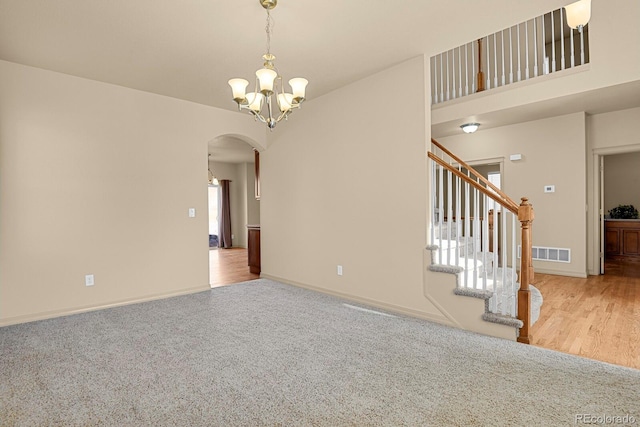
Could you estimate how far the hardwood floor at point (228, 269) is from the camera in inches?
221

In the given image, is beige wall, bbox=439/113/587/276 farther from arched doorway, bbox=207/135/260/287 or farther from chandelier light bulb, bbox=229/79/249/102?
arched doorway, bbox=207/135/260/287

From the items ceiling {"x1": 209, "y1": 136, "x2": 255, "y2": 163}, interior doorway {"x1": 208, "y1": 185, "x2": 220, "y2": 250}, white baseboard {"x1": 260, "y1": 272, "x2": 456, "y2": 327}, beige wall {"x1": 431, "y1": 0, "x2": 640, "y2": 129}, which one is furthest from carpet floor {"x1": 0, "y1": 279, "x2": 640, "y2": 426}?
interior doorway {"x1": 208, "y1": 185, "x2": 220, "y2": 250}

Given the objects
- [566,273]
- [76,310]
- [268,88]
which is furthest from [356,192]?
[566,273]

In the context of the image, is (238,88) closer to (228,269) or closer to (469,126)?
(469,126)

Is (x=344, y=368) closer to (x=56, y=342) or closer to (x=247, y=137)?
(x=56, y=342)

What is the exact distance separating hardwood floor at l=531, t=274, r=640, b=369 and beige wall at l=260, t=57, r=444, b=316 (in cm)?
117

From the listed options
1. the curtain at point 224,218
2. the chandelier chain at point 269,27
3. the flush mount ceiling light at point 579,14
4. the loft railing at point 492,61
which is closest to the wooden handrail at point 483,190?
the chandelier chain at point 269,27

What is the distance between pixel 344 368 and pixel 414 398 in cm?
54

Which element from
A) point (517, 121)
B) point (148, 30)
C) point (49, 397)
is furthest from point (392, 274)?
point (517, 121)

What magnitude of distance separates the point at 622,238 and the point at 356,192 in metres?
6.68

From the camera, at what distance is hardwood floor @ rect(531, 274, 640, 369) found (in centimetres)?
264

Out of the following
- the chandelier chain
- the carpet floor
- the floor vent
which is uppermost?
the chandelier chain

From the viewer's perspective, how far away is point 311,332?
3.07 meters

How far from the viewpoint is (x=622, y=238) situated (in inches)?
278
